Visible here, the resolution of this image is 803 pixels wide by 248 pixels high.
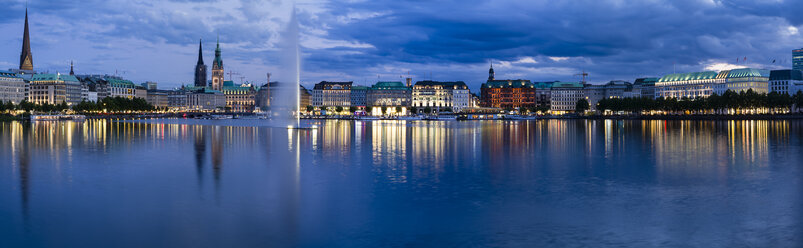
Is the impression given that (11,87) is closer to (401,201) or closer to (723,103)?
(723,103)

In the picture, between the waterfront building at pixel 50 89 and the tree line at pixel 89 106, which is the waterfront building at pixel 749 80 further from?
the waterfront building at pixel 50 89

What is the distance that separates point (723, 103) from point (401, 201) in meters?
140

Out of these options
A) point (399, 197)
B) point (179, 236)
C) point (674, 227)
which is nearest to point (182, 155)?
point (399, 197)

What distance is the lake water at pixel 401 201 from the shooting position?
15289 mm

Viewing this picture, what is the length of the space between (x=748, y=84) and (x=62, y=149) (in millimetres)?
185693

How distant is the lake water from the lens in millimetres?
15289

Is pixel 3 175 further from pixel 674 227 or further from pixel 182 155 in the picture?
pixel 674 227

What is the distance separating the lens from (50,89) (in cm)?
18788

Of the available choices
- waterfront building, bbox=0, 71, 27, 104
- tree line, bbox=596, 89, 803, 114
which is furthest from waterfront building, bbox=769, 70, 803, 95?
waterfront building, bbox=0, 71, 27, 104

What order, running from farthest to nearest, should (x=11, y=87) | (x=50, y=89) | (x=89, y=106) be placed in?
(x=50, y=89)
(x=11, y=87)
(x=89, y=106)

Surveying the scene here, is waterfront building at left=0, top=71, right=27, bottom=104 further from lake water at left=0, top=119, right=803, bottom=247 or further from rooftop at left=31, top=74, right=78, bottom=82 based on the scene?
lake water at left=0, top=119, right=803, bottom=247

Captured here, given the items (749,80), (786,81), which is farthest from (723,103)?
(786,81)

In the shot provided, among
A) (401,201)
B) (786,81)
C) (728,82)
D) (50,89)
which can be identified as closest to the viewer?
(401,201)

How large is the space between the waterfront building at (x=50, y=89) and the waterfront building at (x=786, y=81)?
209 metres
